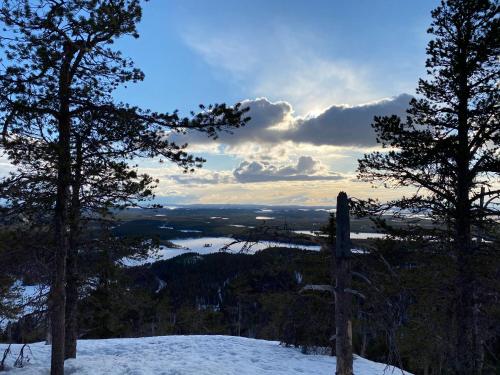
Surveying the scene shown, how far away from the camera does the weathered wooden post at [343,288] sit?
6262 mm

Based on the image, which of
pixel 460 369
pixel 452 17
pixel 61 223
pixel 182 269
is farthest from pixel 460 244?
pixel 182 269

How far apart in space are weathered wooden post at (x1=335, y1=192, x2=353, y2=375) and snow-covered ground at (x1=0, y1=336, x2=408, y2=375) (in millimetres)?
6884

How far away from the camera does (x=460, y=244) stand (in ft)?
32.5

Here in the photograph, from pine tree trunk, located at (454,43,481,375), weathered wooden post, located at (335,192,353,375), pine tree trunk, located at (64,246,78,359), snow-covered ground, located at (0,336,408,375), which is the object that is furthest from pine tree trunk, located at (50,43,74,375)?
pine tree trunk, located at (454,43,481,375)

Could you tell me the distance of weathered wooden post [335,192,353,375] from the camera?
6.26 m

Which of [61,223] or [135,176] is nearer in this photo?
[61,223]

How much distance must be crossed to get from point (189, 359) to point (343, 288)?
388 inches

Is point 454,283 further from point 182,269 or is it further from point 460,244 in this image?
point 182,269

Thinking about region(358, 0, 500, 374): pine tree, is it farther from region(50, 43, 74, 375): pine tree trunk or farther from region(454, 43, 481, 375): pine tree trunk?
region(50, 43, 74, 375): pine tree trunk

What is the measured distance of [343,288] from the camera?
6.29 metres

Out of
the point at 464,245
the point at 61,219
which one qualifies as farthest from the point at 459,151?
the point at 61,219

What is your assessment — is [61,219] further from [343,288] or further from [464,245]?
[464,245]

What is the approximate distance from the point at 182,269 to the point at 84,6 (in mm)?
117950

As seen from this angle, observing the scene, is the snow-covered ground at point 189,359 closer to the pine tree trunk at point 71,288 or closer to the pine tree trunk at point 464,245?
the pine tree trunk at point 71,288
